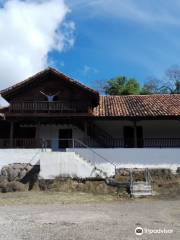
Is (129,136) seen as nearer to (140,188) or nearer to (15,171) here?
(140,188)

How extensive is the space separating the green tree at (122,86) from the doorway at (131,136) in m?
17.1

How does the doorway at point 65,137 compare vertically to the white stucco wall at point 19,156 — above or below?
above

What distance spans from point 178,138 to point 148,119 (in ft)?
10.3

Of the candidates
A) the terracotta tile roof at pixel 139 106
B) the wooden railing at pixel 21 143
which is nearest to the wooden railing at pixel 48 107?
the terracotta tile roof at pixel 139 106

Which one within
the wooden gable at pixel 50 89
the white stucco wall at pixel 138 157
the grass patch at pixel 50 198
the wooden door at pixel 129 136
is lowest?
the grass patch at pixel 50 198

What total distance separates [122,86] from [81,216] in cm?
3618

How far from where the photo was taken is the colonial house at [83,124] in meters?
27.6

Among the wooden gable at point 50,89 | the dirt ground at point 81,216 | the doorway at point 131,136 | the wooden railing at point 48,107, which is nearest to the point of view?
the dirt ground at point 81,216

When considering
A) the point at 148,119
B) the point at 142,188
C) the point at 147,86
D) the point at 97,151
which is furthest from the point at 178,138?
the point at 147,86

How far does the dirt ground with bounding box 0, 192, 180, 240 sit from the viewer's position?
1255 cm

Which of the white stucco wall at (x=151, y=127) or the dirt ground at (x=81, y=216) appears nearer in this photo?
the dirt ground at (x=81, y=216)

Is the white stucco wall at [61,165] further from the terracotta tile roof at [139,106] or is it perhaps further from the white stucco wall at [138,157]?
the terracotta tile roof at [139,106]

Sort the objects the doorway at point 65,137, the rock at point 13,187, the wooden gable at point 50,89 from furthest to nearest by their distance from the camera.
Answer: the doorway at point 65,137
the wooden gable at point 50,89
the rock at point 13,187

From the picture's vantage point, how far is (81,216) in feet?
52.5
